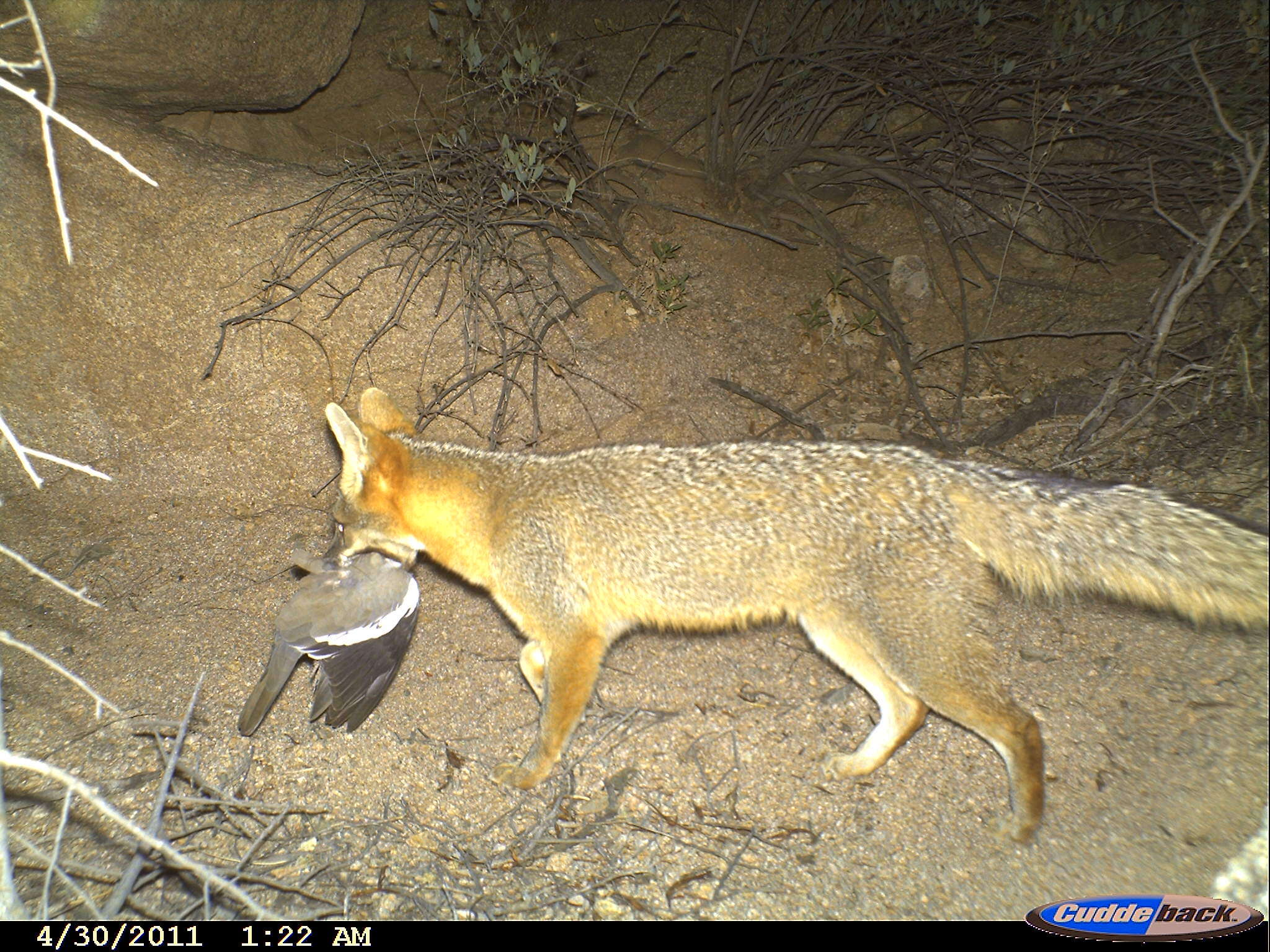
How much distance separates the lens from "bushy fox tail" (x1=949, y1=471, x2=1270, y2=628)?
2779 mm

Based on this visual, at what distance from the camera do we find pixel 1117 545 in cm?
297

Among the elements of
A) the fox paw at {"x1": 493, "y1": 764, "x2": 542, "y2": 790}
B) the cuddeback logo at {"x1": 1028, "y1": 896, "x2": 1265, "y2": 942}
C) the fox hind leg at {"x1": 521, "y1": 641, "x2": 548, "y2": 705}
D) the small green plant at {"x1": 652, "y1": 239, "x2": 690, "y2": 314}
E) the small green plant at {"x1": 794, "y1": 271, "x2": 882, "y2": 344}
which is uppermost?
the small green plant at {"x1": 794, "y1": 271, "x2": 882, "y2": 344}

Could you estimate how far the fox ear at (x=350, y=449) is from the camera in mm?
3211

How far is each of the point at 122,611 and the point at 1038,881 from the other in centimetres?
493

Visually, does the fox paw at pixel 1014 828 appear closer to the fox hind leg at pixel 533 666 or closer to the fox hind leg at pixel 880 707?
the fox hind leg at pixel 880 707

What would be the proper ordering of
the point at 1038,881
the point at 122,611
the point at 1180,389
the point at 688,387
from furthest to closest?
the point at 688,387
the point at 1180,389
the point at 122,611
the point at 1038,881

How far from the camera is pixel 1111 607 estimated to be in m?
3.99

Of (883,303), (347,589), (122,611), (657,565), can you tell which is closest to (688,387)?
(883,303)

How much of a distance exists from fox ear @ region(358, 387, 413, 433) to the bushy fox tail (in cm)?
286

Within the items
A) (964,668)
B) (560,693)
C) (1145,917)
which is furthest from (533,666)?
(1145,917)

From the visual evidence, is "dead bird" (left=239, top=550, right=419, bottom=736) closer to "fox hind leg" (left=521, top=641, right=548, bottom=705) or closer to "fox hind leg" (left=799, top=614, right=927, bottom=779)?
"fox hind leg" (left=521, top=641, right=548, bottom=705)

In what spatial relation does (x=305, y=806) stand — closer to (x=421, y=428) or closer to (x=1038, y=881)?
(x=421, y=428)

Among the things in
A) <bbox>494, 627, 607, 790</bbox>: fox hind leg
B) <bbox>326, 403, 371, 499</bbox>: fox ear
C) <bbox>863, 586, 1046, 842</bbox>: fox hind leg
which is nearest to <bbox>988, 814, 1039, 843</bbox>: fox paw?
<bbox>863, 586, 1046, 842</bbox>: fox hind leg

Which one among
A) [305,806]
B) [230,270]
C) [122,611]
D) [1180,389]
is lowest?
[122,611]
